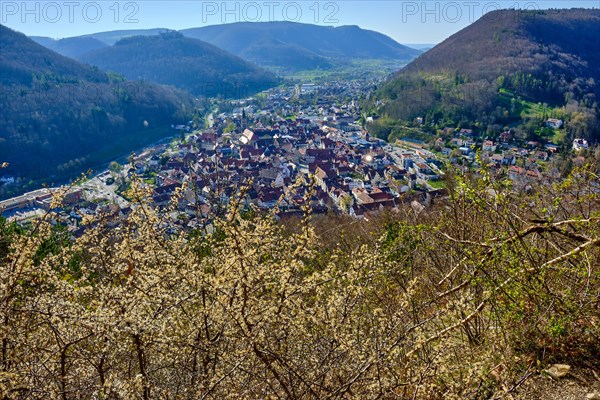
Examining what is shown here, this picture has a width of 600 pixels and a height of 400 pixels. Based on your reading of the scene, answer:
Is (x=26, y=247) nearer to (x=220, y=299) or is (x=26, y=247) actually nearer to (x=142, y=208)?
(x=142, y=208)

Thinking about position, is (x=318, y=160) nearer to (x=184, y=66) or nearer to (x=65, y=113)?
(x=65, y=113)

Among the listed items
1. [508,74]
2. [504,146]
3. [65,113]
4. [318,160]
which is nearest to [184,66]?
[65,113]

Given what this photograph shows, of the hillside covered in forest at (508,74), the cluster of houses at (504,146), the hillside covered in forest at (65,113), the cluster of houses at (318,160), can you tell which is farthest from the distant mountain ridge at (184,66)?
the cluster of houses at (504,146)

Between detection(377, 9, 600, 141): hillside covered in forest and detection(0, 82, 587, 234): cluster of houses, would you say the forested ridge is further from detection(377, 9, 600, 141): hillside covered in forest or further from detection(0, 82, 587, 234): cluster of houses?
detection(377, 9, 600, 141): hillside covered in forest

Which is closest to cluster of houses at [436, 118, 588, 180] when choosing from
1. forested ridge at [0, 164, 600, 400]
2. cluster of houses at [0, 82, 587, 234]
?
cluster of houses at [0, 82, 587, 234]

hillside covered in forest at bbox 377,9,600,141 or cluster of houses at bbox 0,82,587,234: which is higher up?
hillside covered in forest at bbox 377,9,600,141
